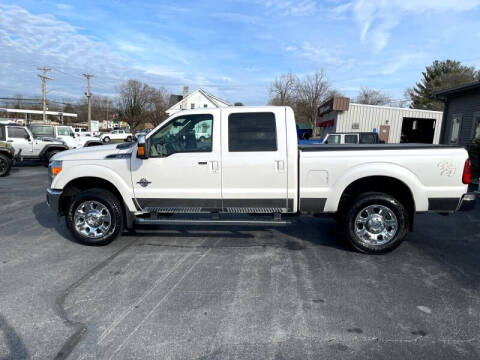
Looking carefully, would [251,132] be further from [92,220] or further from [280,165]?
[92,220]

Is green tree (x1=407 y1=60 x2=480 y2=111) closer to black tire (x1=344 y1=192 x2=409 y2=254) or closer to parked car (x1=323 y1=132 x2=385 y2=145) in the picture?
parked car (x1=323 y1=132 x2=385 y2=145)

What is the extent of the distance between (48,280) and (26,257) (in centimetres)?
100

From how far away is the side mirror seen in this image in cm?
446

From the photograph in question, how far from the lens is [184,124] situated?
4.77 m

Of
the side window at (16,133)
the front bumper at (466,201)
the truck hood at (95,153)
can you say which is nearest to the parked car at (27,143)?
the side window at (16,133)

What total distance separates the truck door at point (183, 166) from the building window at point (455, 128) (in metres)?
15.5

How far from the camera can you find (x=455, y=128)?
16.2 metres

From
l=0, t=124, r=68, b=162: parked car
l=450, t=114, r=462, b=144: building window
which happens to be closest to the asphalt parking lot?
l=0, t=124, r=68, b=162: parked car

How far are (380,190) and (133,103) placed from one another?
5984 cm

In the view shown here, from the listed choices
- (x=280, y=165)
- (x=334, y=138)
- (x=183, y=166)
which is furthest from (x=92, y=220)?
(x=334, y=138)

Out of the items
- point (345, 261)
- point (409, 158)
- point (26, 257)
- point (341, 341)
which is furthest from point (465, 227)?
point (26, 257)

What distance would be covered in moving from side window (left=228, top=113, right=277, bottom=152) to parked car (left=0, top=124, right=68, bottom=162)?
13337 mm

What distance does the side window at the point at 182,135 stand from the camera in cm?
471

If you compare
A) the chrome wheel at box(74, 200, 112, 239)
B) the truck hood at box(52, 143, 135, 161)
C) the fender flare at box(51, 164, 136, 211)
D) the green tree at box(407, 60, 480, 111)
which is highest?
the green tree at box(407, 60, 480, 111)
